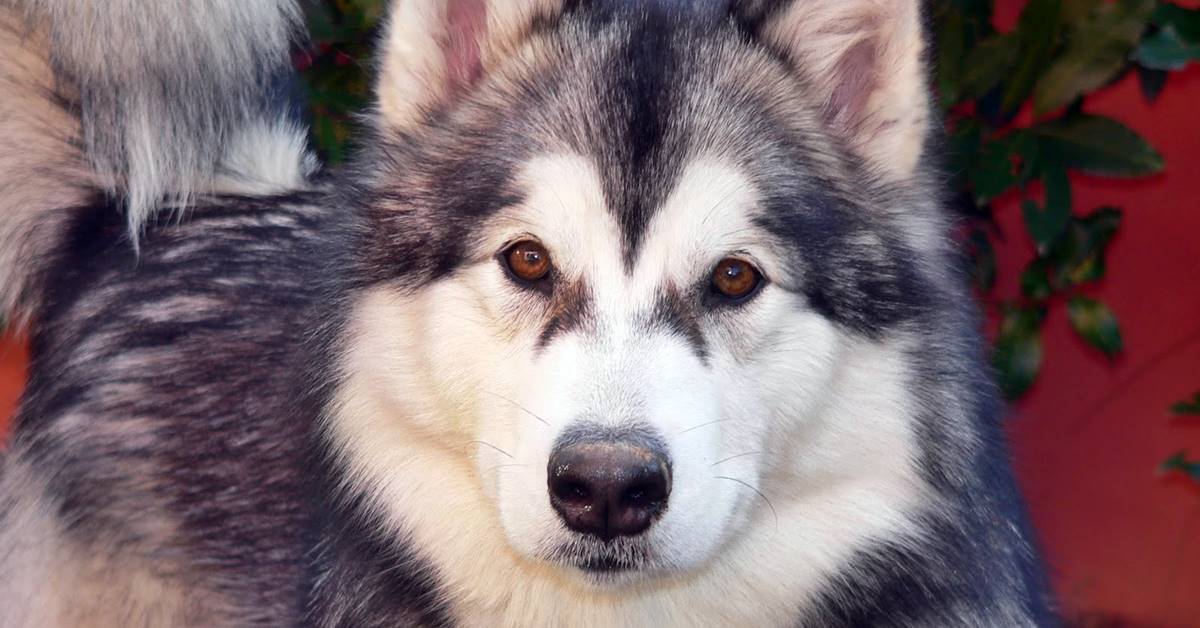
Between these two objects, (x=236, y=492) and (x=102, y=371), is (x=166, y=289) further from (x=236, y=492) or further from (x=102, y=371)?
(x=236, y=492)

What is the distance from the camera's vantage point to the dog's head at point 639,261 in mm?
1602

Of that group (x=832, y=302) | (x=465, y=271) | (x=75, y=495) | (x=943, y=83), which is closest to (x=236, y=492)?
(x=75, y=495)

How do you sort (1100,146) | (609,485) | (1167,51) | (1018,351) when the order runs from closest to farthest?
(609,485)
(1167,51)
(1100,146)
(1018,351)

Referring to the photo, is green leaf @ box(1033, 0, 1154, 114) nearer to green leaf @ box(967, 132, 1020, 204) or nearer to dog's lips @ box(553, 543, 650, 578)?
green leaf @ box(967, 132, 1020, 204)

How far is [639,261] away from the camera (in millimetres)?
1724

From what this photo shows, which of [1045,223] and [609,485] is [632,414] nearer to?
[609,485]

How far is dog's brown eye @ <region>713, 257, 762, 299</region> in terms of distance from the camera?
1748 mm

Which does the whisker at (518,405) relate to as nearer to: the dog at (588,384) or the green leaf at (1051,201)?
the dog at (588,384)

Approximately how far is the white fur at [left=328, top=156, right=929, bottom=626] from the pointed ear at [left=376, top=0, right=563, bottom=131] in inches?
13.3

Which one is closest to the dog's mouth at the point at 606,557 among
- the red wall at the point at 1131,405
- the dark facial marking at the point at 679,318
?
the dark facial marking at the point at 679,318

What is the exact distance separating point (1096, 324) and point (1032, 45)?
0.74 m

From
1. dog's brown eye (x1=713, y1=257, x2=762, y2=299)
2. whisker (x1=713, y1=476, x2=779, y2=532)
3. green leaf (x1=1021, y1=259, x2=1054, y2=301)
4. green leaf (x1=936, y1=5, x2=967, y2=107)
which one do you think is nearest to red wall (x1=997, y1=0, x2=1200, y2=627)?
green leaf (x1=1021, y1=259, x2=1054, y2=301)

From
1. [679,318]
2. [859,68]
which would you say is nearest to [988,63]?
[859,68]

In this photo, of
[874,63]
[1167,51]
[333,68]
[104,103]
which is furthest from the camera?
[333,68]
